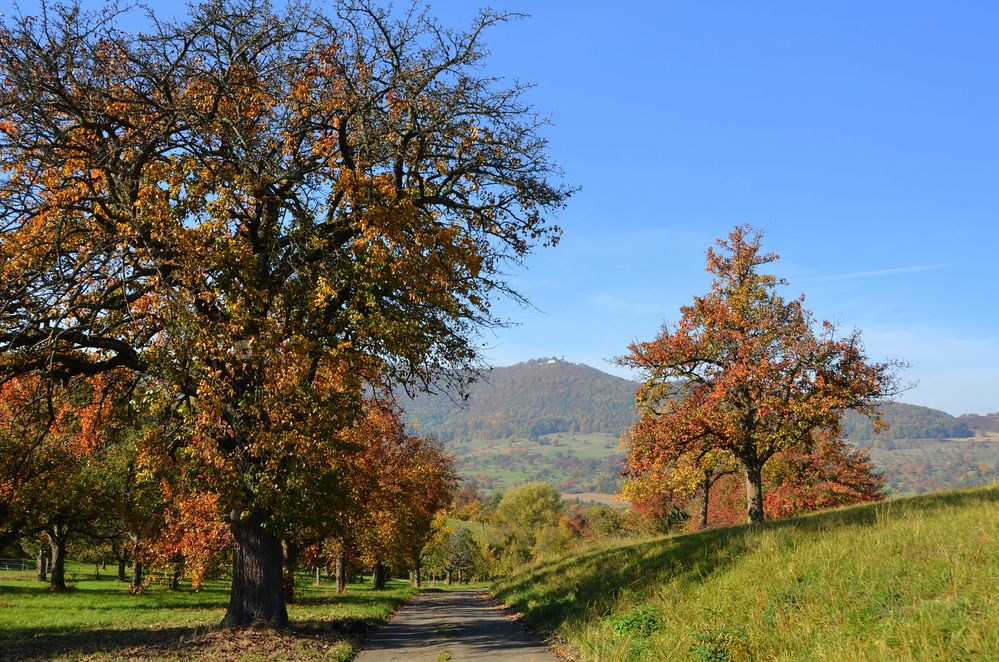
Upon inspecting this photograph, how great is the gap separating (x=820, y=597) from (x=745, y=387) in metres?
19.4

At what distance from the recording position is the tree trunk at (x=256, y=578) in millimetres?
15422

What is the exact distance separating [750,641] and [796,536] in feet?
20.1

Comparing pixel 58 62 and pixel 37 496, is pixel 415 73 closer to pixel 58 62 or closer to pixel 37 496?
pixel 58 62

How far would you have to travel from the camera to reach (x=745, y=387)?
2806cm

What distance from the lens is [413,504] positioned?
1497 inches

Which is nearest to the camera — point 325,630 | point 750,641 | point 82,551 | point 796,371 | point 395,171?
point 750,641

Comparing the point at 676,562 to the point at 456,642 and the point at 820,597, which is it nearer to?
the point at 456,642

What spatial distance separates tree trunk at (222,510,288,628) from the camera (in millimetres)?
15422

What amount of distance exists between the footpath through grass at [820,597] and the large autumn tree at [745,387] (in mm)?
10641

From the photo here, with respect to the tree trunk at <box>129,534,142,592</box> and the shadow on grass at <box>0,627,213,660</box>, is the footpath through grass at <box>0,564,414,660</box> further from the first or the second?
the tree trunk at <box>129,534,142,592</box>

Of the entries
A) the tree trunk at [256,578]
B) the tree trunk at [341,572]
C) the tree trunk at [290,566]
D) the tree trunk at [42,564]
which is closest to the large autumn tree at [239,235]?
the tree trunk at [256,578]

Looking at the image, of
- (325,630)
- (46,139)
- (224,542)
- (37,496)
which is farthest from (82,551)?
(46,139)

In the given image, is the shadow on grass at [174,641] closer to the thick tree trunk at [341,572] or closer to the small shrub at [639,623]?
the small shrub at [639,623]

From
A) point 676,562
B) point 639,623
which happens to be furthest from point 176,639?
point 676,562
